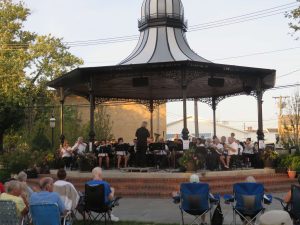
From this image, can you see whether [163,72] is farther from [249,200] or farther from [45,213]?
[45,213]

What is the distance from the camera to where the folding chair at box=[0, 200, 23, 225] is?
6742 millimetres

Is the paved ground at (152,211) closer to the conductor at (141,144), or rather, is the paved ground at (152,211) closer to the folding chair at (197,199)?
the folding chair at (197,199)

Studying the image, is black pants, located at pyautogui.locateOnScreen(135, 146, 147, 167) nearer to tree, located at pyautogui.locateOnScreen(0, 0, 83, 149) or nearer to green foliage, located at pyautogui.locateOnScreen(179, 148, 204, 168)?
green foliage, located at pyautogui.locateOnScreen(179, 148, 204, 168)

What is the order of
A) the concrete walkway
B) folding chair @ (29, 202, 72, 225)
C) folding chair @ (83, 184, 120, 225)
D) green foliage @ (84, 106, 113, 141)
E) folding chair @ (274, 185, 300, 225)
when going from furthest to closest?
green foliage @ (84, 106, 113, 141) < the concrete walkway < folding chair @ (83, 184, 120, 225) < folding chair @ (274, 185, 300, 225) < folding chair @ (29, 202, 72, 225)

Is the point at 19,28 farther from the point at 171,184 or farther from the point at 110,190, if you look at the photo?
the point at 110,190

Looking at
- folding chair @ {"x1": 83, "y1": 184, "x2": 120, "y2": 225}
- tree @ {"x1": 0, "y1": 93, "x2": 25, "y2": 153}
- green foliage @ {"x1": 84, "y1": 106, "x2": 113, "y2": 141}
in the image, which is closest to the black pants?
folding chair @ {"x1": 83, "y1": 184, "x2": 120, "y2": 225}

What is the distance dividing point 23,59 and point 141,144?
69.3 feet

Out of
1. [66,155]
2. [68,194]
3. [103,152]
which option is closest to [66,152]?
[66,155]

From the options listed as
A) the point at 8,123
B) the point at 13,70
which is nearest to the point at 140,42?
the point at 13,70

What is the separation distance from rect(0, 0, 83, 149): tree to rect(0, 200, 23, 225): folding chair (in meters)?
28.6

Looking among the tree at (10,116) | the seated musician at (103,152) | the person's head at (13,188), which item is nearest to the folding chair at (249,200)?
the person's head at (13,188)

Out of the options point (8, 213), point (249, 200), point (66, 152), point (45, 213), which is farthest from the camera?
point (66, 152)

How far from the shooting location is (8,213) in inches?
266

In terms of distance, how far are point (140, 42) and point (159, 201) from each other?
9.86 metres
